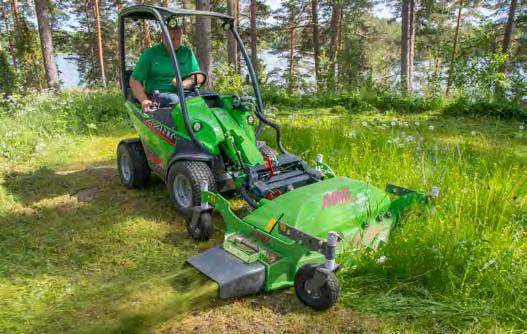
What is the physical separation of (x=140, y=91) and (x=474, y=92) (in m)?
7.28

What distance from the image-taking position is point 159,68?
4.62 meters

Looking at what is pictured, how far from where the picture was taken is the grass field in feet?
7.97

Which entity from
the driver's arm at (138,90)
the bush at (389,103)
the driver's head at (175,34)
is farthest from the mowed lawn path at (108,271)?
the bush at (389,103)

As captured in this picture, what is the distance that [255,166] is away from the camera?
3662 millimetres

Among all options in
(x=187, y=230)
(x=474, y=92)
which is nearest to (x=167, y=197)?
(x=187, y=230)

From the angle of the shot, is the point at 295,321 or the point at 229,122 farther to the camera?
the point at 229,122

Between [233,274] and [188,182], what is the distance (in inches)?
56.5

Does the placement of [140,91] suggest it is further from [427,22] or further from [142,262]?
[427,22]

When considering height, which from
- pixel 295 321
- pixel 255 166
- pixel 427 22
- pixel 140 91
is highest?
pixel 427 22

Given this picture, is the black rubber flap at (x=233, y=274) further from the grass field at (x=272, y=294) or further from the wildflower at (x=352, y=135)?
the wildflower at (x=352, y=135)

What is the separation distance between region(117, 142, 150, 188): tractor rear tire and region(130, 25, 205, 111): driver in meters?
0.56

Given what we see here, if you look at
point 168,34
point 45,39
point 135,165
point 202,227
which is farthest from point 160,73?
point 45,39

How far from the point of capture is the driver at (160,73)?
4.48 meters

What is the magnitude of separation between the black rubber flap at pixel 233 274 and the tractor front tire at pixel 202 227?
2.29 ft
